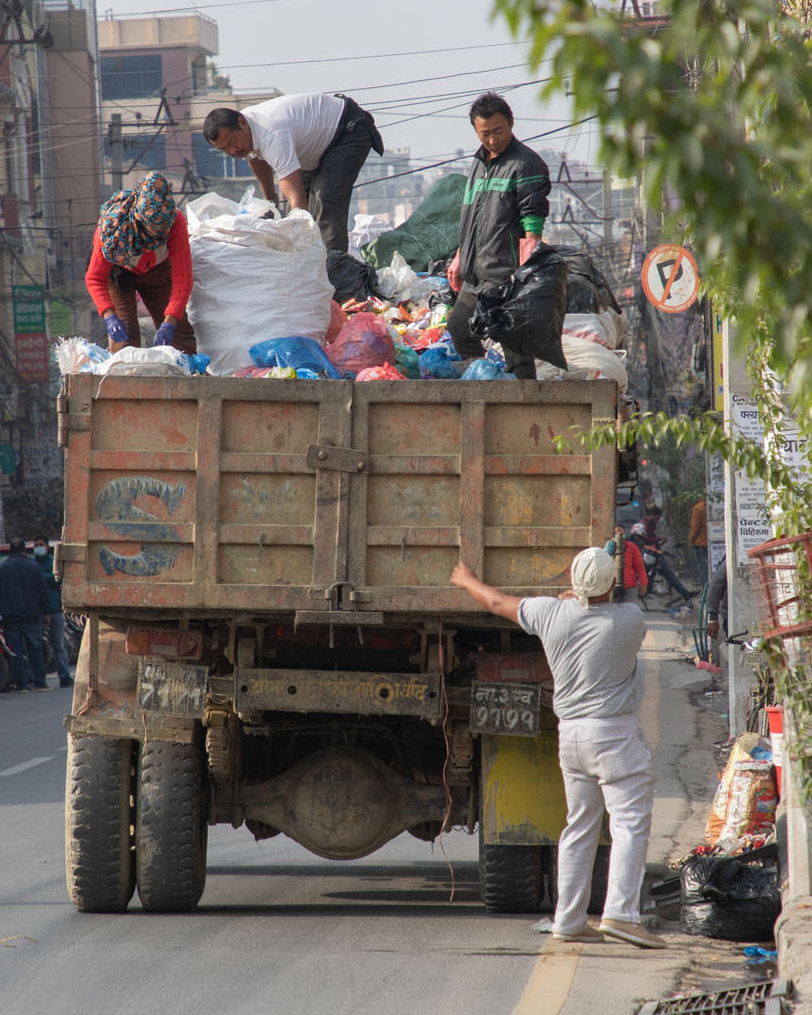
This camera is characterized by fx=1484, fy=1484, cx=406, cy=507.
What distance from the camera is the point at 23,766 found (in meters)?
12.0

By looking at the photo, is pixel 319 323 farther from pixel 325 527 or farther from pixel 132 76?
pixel 132 76

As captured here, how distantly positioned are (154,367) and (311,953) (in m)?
2.51

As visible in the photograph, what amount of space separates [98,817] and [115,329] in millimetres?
2563

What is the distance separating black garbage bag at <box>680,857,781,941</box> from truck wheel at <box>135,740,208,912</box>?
7.21ft

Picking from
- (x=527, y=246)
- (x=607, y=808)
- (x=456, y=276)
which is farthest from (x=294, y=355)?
(x=607, y=808)

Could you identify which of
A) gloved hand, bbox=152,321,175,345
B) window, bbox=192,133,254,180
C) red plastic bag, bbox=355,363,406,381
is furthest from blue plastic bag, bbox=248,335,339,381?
window, bbox=192,133,254,180

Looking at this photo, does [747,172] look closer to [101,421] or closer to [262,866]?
[101,421]

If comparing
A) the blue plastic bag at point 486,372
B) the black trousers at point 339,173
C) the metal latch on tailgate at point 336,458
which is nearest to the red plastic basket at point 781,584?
the metal latch on tailgate at point 336,458

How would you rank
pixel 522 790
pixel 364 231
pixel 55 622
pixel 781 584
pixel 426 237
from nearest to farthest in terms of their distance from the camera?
pixel 781 584, pixel 522 790, pixel 426 237, pixel 364 231, pixel 55 622

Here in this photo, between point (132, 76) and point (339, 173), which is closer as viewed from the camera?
point (339, 173)

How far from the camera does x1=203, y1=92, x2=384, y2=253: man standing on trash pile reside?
30.0 ft

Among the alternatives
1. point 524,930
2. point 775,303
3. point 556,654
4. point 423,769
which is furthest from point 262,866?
point 775,303

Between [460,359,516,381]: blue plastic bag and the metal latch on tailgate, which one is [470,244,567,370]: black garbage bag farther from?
the metal latch on tailgate

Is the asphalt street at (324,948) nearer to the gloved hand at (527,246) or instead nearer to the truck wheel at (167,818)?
the truck wheel at (167,818)
